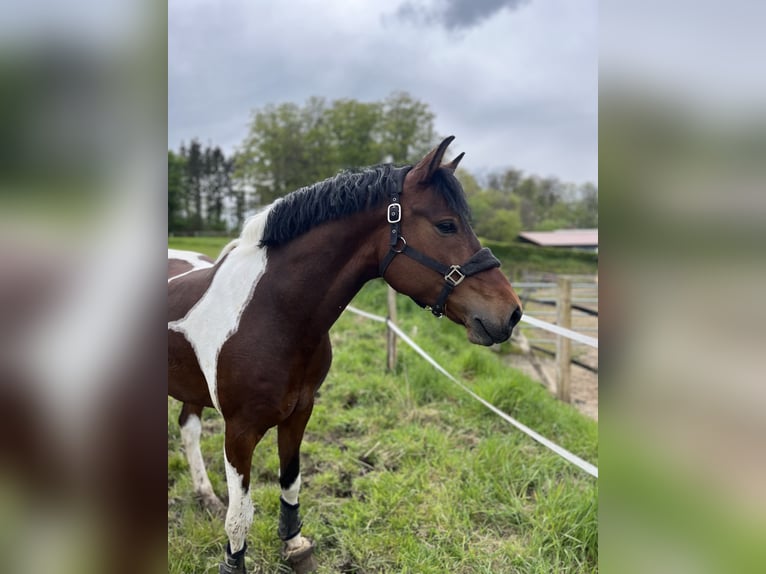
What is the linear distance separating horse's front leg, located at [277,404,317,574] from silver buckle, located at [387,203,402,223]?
1093mm

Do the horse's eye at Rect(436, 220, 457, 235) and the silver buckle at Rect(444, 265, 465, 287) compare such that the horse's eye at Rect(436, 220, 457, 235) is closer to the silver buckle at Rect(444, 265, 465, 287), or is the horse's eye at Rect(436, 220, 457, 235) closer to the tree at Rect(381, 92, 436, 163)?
the silver buckle at Rect(444, 265, 465, 287)

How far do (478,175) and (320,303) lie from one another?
38.9 metres

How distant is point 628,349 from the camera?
1.99 ft

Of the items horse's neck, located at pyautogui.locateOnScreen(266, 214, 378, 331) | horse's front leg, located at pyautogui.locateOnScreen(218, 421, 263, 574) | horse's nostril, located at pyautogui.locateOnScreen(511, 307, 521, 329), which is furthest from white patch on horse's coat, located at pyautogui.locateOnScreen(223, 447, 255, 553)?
horse's nostril, located at pyautogui.locateOnScreen(511, 307, 521, 329)

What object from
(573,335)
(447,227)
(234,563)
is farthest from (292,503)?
(573,335)

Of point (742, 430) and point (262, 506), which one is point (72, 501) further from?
point (262, 506)

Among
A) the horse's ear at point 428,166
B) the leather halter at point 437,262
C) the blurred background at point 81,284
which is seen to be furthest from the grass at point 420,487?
the blurred background at point 81,284

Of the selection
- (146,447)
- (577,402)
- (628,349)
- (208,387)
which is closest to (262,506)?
(208,387)

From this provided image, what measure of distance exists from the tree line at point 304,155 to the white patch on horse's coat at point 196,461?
20.3 m

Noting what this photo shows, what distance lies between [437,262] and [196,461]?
7.43 feet

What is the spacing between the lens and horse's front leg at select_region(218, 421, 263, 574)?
1905 mm

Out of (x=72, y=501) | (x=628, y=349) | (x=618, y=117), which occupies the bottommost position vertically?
(x=72, y=501)

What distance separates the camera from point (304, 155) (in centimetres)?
2469

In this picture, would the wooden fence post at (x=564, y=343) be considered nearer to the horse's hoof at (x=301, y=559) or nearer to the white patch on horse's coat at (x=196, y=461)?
the horse's hoof at (x=301, y=559)
